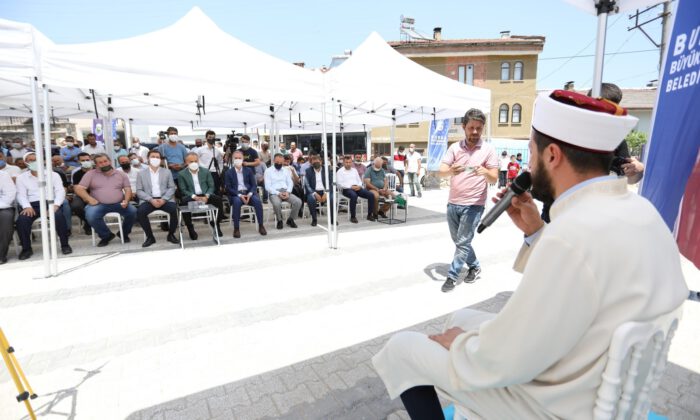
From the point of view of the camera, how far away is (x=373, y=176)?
9.44m

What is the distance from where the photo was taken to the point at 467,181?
4.23 meters

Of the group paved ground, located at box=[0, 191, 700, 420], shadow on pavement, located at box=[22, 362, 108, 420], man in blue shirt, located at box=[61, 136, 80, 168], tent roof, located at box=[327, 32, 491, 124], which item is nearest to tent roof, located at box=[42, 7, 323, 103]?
tent roof, located at box=[327, 32, 491, 124]

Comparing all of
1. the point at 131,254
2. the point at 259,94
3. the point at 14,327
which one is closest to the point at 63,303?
the point at 14,327

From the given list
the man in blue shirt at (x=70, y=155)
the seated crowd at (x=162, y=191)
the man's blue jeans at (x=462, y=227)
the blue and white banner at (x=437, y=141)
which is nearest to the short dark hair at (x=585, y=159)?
the man's blue jeans at (x=462, y=227)

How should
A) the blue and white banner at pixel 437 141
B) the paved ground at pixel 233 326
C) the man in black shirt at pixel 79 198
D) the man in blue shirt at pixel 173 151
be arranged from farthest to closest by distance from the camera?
the blue and white banner at pixel 437 141 < the man in blue shirt at pixel 173 151 < the man in black shirt at pixel 79 198 < the paved ground at pixel 233 326

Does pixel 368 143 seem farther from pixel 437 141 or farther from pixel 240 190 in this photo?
pixel 240 190

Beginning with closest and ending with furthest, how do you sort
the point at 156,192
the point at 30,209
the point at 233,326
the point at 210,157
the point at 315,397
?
the point at 315,397
the point at 233,326
the point at 30,209
the point at 156,192
the point at 210,157

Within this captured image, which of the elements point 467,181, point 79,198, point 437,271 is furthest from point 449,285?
point 79,198

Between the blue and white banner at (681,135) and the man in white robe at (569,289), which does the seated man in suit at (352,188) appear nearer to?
the blue and white banner at (681,135)

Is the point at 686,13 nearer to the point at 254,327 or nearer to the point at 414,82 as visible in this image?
the point at 254,327

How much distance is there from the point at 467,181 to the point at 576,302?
3.33 meters

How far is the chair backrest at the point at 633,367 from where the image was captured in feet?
3.32

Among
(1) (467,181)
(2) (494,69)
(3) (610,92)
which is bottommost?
(1) (467,181)

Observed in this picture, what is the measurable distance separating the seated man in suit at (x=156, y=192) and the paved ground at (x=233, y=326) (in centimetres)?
77
